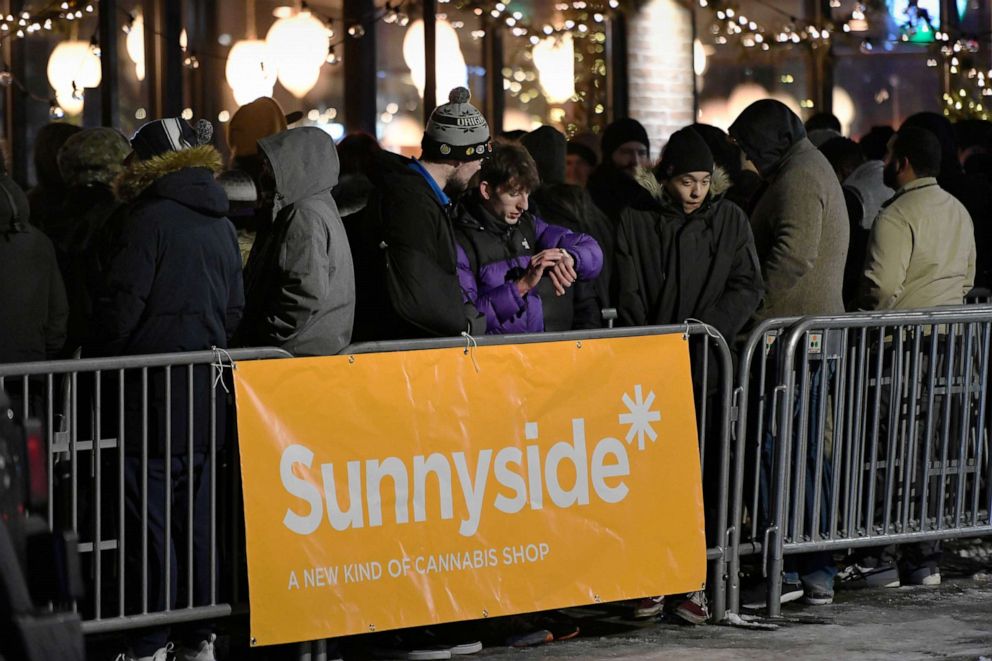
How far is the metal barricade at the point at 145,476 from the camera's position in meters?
6.56

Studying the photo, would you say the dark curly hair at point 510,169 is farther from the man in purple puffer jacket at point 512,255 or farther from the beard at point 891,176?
the beard at point 891,176

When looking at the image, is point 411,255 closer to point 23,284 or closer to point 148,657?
point 23,284

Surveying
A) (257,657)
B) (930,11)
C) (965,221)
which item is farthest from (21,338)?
(930,11)

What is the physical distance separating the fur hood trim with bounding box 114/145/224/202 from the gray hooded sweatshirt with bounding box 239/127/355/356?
22 centimetres

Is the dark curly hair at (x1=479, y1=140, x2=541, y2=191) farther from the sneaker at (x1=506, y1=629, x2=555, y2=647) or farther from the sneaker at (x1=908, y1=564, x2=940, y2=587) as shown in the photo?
the sneaker at (x1=908, y1=564, x2=940, y2=587)

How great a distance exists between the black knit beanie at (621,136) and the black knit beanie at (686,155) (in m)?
2.53

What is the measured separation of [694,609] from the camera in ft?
25.1

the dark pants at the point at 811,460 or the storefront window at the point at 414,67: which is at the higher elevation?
the storefront window at the point at 414,67

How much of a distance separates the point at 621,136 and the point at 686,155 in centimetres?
266

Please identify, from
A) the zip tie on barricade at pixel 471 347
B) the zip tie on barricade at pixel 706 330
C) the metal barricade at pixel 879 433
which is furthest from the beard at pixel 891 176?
the zip tie on barricade at pixel 471 347

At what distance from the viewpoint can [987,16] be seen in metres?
20.9

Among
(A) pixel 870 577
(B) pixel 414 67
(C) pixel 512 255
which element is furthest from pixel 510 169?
(B) pixel 414 67

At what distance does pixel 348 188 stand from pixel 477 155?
175cm

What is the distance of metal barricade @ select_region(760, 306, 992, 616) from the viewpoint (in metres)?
7.78
